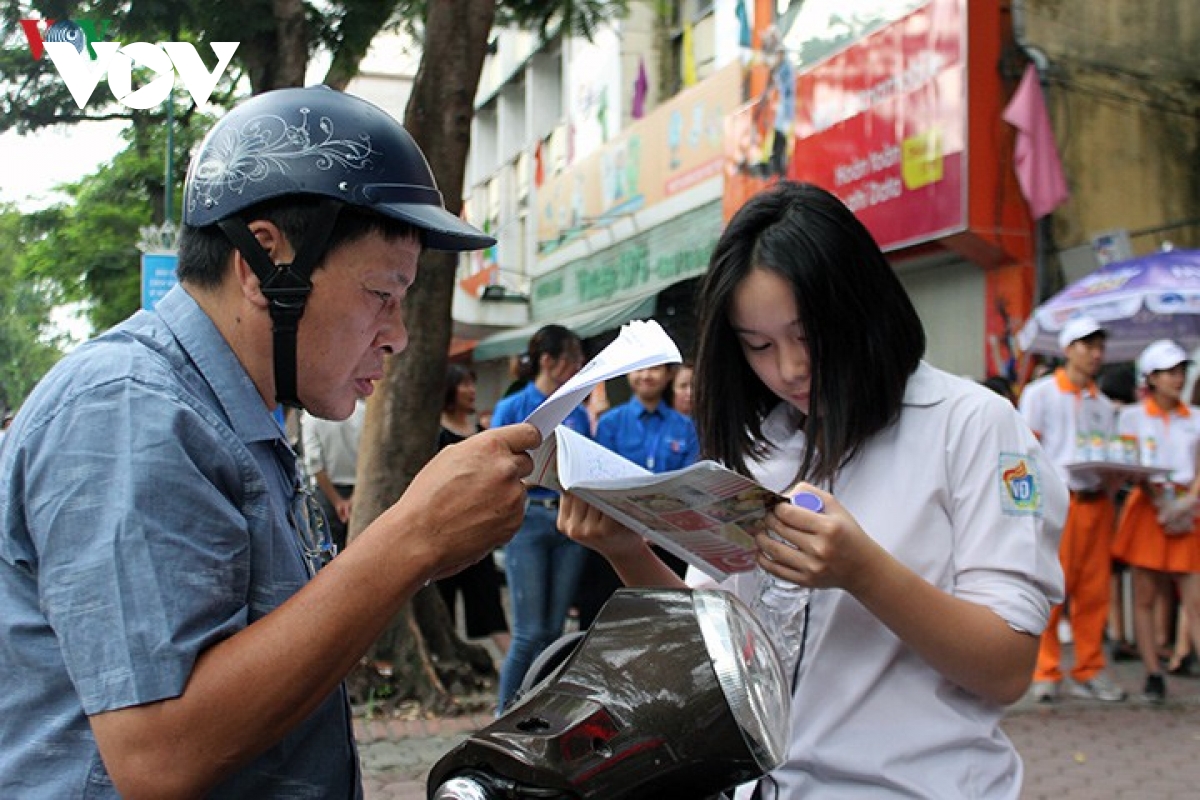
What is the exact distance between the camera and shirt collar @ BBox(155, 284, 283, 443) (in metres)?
1.52

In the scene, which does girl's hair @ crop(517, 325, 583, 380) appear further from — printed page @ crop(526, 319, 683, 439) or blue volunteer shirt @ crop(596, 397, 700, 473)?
printed page @ crop(526, 319, 683, 439)

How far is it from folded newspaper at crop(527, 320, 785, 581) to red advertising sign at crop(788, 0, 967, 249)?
9394 millimetres

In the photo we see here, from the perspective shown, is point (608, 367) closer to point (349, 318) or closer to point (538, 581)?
point (349, 318)

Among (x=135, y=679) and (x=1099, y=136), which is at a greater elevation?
(x=1099, y=136)

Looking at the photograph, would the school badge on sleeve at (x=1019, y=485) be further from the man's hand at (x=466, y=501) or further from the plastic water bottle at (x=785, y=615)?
the man's hand at (x=466, y=501)

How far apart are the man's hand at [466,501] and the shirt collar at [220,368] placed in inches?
9.1

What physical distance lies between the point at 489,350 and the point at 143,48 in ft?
46.2

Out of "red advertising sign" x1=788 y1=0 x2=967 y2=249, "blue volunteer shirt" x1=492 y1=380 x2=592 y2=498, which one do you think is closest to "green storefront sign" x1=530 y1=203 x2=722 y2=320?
"red advertising sign" x1=788 y1=0 x2=967 y2=249

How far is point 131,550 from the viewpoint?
1.26 m

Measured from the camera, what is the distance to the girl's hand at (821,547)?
64.6 inches

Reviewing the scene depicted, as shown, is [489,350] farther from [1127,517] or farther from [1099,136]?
Result: [1127,517]

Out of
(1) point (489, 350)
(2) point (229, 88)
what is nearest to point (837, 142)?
→ (2) point (229, 88)

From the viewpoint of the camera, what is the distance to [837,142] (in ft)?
40.9

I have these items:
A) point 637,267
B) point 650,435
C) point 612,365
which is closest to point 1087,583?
point 650,435
